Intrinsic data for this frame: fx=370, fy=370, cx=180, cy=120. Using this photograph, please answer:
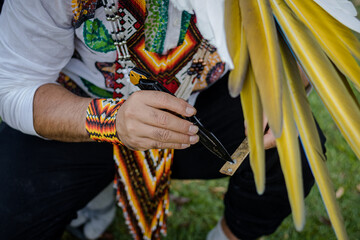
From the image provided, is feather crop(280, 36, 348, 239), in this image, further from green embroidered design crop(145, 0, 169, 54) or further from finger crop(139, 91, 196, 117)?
green embroidered design crop(145, 0, 169, 54)

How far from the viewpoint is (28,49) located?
880mm

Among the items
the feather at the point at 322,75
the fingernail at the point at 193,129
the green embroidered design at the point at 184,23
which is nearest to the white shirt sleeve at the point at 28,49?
the green embroidered design at the point at 184,23

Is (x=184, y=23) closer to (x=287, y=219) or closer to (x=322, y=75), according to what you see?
(x=322, y=75)

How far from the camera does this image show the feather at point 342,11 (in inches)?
24.3

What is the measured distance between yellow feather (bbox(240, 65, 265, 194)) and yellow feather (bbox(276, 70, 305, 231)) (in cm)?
3

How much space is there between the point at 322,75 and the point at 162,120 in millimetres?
329

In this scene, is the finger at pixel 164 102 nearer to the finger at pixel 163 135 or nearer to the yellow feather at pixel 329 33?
the finger at pixel 163 135

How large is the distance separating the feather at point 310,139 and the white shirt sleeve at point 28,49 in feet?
1.66

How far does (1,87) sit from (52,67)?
13 cm

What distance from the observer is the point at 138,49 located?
0.92 meters

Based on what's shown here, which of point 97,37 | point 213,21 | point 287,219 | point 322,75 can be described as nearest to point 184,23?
point 97,37

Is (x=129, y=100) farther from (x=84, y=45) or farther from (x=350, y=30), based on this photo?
(x=350, y=30)

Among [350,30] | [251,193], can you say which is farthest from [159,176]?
[350,30]

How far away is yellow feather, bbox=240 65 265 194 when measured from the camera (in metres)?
0.55
